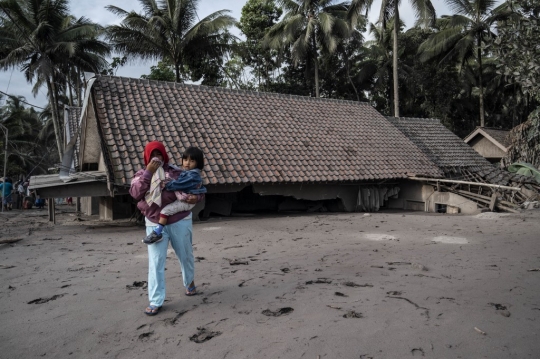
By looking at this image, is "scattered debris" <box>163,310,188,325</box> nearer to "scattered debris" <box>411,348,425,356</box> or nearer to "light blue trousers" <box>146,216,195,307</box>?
"light blue trousers" <box>146,216,195,307</box>

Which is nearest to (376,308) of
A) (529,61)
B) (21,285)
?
(21,285)

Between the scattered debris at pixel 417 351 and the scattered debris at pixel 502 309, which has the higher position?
the scattered debris at pixel 502 309

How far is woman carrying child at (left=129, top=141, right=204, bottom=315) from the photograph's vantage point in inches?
146

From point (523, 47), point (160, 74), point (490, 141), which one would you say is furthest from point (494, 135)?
point (160, 74)

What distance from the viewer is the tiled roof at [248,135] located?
10.6 m

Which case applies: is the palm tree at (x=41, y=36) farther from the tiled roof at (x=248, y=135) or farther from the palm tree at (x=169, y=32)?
the tiled roof at (x=248, y=135)

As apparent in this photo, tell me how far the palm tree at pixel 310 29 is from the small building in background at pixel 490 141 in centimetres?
999

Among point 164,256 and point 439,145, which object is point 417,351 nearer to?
point 164,256

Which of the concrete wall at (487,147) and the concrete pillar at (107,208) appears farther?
the concrete wall at (487,147)

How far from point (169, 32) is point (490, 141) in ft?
63.1

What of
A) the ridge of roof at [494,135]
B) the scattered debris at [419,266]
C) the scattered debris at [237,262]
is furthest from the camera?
the ridge of roof at [494,135]

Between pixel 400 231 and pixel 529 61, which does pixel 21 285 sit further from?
pixel 529 61

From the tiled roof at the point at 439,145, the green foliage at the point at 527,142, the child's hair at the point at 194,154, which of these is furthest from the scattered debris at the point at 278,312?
the tiled roof at the point at 439,145

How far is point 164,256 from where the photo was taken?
3.79m
